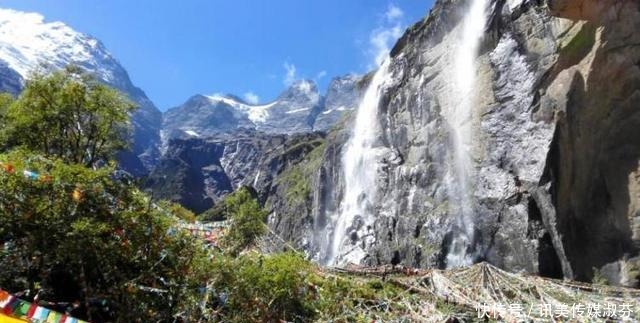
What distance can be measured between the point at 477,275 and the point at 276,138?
132088mm

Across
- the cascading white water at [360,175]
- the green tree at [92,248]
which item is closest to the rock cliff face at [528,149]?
the cascading white water at [360,175]

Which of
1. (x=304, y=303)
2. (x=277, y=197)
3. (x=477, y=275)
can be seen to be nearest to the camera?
(x=304, y=303)

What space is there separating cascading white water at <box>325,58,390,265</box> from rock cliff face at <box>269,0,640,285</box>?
3.94 ft

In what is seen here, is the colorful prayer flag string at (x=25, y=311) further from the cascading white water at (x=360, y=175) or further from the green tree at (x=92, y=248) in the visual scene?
the cascading white water at (x=360, y=175)

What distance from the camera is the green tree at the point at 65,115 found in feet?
81.5

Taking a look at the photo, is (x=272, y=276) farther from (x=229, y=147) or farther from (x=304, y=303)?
(x=229, y=147)

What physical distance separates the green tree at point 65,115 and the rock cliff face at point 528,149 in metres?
22.7

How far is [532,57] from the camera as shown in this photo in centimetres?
3672

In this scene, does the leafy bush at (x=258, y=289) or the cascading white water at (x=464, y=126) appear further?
the cascading white water at (x=464, y=126)

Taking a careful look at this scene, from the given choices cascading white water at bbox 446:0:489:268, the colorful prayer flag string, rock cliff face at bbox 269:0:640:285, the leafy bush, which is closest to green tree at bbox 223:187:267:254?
rock cliff face at bbox 269:0:640:285

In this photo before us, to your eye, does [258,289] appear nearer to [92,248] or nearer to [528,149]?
[92,248]

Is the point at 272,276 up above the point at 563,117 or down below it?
below

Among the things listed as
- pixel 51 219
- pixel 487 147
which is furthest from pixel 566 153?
pixel 51 219

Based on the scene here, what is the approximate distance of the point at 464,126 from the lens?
4131cm
